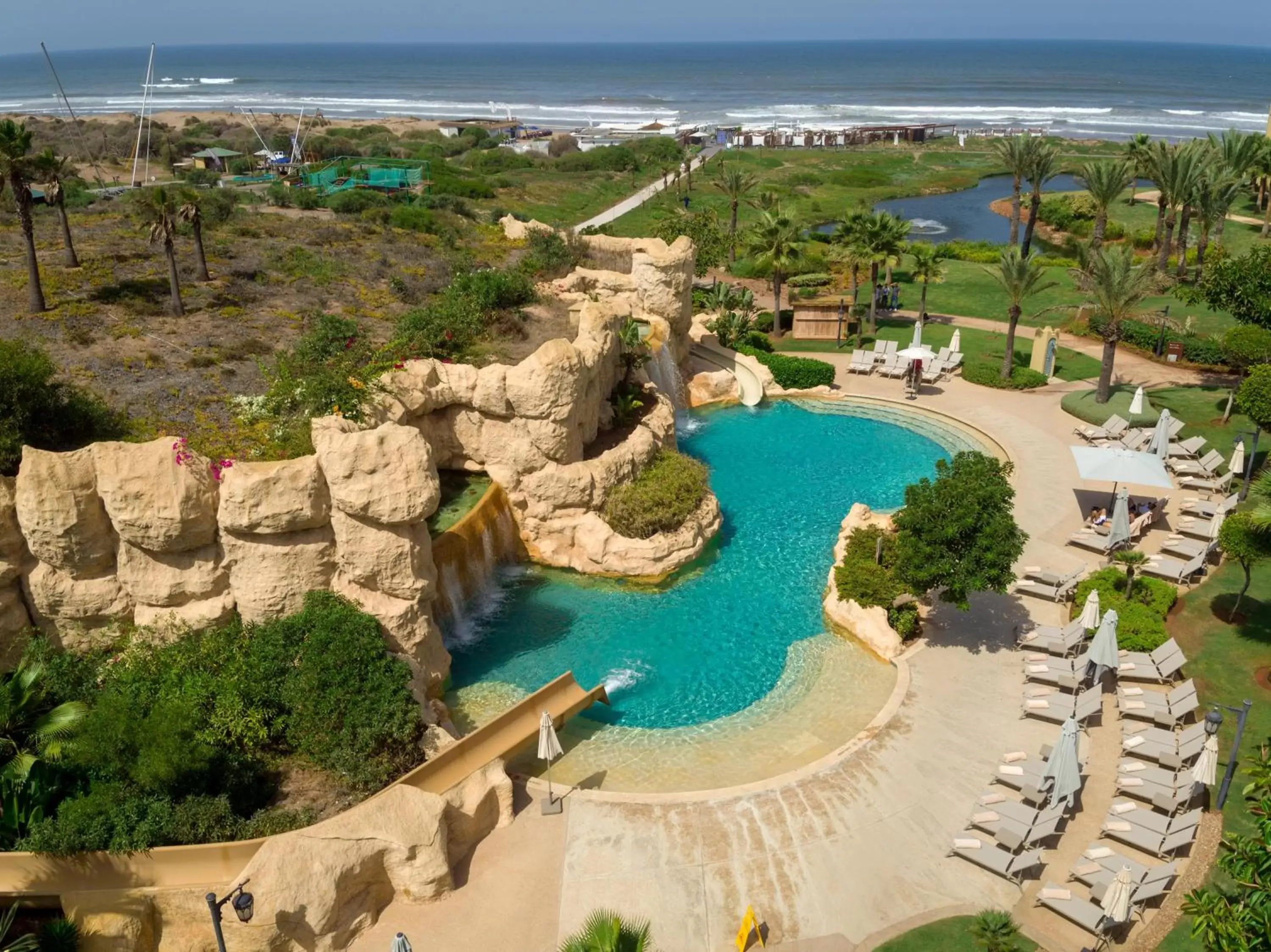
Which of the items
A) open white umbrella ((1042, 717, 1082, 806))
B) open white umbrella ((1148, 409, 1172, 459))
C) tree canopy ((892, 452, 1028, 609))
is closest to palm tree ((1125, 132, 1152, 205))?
open white umbrella ((1148, 409, 1172, 459))

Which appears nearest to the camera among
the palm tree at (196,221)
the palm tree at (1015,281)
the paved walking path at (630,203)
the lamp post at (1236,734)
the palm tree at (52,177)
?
the lamp post at (1236,734)

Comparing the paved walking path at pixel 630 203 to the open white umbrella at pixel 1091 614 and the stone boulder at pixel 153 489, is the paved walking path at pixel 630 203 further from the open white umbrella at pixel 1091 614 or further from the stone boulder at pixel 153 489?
the open white umbrella at pixel 1091 614

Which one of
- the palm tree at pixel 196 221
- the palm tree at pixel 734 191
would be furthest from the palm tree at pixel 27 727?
the palm tree at pixel 734 191

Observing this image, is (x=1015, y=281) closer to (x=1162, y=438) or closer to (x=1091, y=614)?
(x=1162, y=438)

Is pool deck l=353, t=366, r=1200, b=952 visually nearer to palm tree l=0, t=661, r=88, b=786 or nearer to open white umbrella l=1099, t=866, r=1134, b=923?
open white umbrella l=1099, t=866, r=1134, b=923

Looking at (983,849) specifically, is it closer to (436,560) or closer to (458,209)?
(436,560)

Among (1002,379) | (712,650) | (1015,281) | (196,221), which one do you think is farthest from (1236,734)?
(196,221)
